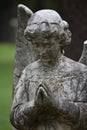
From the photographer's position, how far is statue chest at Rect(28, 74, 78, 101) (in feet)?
25.0

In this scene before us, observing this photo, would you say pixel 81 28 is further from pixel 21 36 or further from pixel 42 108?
pixel 42 108

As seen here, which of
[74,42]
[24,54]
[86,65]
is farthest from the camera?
[74,42]

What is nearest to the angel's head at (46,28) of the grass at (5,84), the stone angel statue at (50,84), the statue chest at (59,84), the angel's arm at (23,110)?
the stone angel statue at (50,84)

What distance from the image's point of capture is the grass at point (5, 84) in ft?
56.6

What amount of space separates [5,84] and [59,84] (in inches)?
674

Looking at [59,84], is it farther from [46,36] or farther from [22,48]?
[22,48]

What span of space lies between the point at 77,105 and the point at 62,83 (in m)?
0.24

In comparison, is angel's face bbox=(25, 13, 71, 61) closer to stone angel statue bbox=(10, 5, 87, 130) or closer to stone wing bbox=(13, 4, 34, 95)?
stone angel statue bbox=(10, 5, 87, 130)

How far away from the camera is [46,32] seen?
7484 millimetres

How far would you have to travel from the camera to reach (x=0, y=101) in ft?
68.5

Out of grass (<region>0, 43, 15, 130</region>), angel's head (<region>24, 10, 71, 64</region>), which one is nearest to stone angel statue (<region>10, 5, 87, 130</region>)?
angel's head (<region>24, 10, 71, 64</region>)

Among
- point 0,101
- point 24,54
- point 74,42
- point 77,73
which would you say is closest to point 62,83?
point 77,73

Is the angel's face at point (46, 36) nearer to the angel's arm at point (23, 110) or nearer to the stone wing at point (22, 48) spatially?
the angel's arm at point (23, 110)

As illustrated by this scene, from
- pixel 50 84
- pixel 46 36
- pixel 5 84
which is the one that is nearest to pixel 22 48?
pixel 50 84
